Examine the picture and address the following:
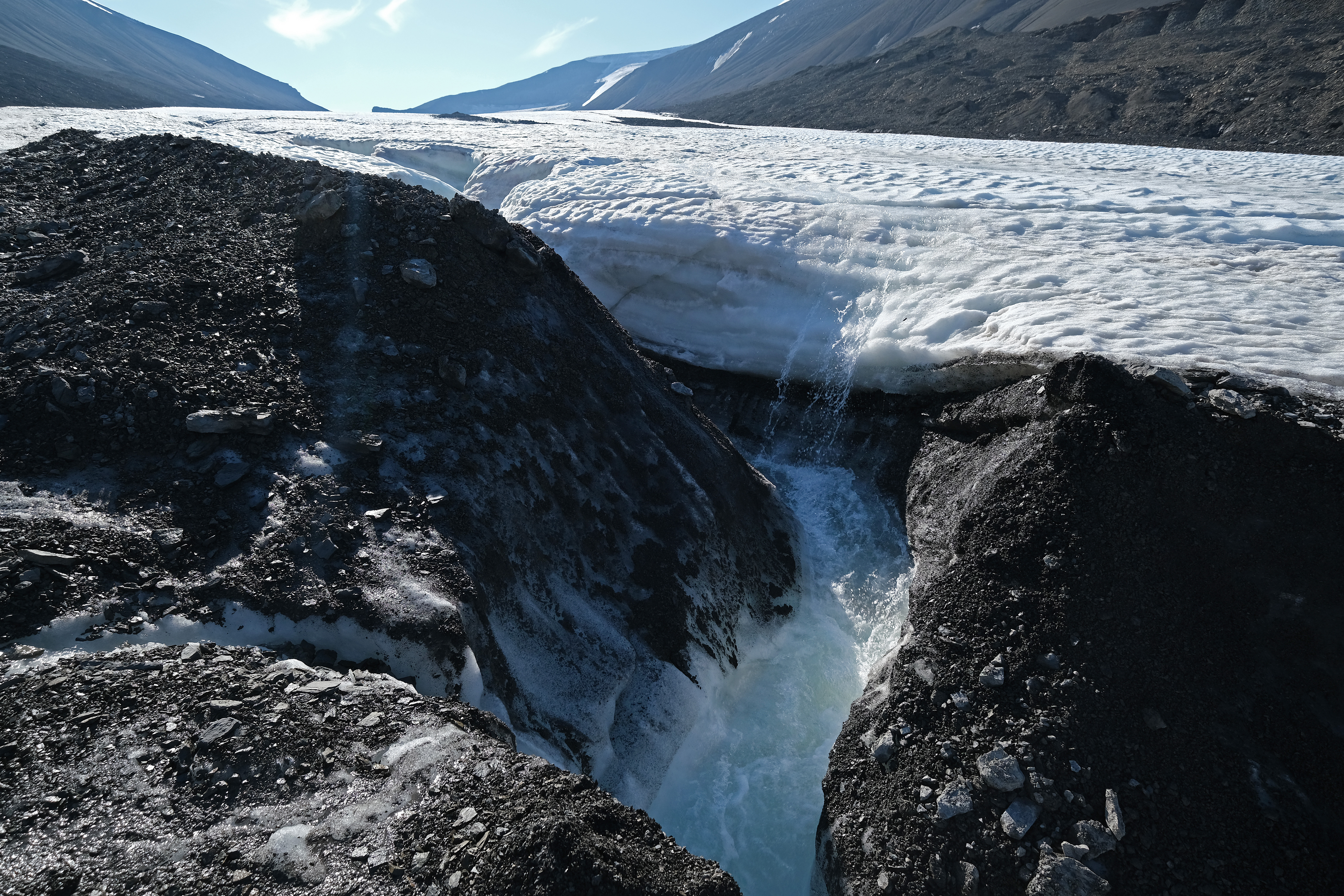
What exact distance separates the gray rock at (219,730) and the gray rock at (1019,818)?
382 cm

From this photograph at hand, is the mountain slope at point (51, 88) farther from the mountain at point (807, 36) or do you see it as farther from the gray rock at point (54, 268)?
the mountain at point (807, 36)

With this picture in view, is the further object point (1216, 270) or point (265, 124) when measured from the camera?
point (265, 124)

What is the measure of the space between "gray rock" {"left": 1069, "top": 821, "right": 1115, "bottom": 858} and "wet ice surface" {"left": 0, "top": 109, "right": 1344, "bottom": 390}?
3739mm

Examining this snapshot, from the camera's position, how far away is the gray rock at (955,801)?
4.08 meters

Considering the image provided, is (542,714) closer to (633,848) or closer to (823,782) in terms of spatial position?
(633,848)

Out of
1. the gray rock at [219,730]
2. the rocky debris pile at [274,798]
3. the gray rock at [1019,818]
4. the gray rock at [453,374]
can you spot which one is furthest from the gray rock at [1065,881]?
the gray rock at [453,374]

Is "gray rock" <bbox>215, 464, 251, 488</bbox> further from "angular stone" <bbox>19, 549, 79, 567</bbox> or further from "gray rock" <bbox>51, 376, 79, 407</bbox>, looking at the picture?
"gray rock" <bbox>51, 376, 79, 407</bbox>

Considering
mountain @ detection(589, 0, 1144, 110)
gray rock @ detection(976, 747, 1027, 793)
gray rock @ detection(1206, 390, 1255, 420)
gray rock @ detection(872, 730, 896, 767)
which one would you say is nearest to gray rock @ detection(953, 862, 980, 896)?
gray rock @ detection(976, 747, 1027, 793)

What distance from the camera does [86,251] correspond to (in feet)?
19.9

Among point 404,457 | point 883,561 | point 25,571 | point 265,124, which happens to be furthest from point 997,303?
point 265,124

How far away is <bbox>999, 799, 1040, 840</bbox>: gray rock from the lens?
3.89 m

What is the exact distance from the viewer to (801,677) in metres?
5.88

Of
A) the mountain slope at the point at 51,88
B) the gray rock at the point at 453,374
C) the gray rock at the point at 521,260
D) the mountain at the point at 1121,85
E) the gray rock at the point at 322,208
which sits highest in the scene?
the mountain at the point at 1121,85

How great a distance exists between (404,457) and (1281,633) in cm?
555
